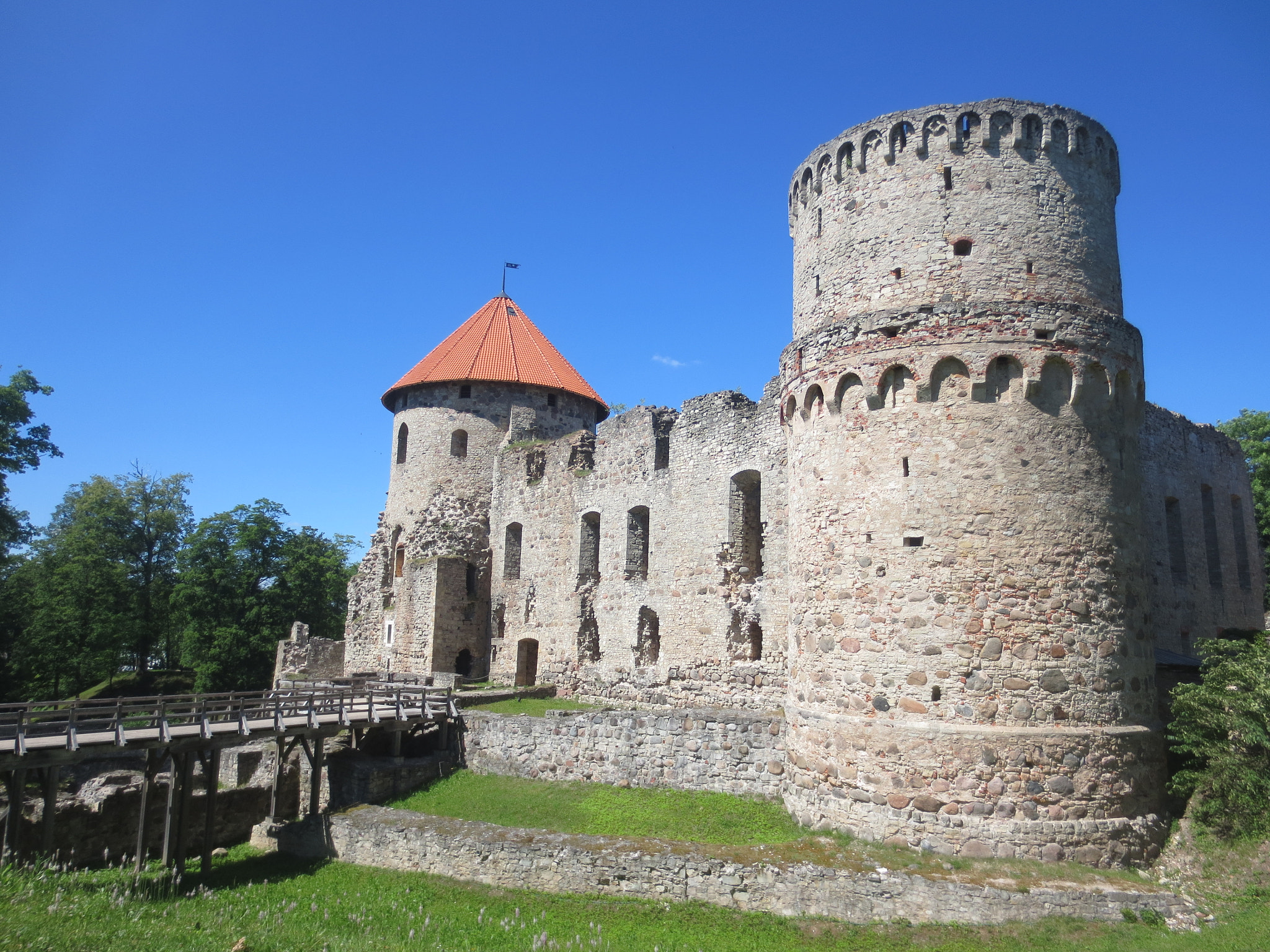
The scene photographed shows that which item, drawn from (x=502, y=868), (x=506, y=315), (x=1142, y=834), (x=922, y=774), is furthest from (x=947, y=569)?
(x=506, y=315)

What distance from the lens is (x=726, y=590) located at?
19.7 metres

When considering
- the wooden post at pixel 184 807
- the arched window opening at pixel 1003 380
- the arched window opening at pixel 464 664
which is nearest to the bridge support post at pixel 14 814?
the wooden post at pixel 184 807

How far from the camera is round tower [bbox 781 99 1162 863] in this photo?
11578 mm

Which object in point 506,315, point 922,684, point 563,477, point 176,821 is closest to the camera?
point 922,684

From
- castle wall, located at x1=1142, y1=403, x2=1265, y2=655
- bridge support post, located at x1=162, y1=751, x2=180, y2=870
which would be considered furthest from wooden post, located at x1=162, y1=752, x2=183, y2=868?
castle wall, located at x1=1142, y1=403, x2=1265, y2=655

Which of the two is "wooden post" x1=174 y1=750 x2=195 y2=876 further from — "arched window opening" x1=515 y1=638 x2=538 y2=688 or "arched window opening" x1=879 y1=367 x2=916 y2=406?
"arched window opening" x1=879 y1=367 x2=916 y2=406

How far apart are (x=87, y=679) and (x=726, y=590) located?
30477 millimetres

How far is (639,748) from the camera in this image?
51.9 ft

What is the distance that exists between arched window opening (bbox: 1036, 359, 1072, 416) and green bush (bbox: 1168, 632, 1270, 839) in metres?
4.11

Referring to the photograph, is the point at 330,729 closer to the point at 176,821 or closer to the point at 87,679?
the point at 176,821

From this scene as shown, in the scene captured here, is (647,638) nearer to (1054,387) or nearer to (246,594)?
(1054,387)

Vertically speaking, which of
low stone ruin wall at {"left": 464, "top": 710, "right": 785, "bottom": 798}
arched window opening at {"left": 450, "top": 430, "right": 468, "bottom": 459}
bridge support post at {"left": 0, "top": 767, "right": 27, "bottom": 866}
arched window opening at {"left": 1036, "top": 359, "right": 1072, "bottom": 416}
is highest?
arched window opening at {"left": 450, "top": 430, "right": 468, "bottom": 459}

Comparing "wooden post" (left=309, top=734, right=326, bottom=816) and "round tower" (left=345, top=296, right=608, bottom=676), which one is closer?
"wooden post" (left=309, top=734, right=326, bottom=816)

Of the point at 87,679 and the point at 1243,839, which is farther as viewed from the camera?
the point at 87,679
